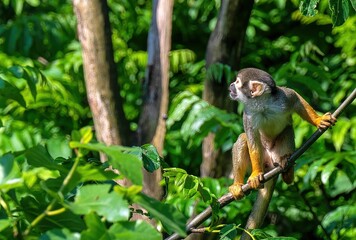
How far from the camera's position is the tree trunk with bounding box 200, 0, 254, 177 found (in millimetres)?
3830

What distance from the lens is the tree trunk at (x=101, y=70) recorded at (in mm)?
3678

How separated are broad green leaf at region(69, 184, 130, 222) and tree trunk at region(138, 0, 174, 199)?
111 inches

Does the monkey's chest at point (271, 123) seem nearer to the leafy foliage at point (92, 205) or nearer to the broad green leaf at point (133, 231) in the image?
the leafy foliage at point (92, 205)

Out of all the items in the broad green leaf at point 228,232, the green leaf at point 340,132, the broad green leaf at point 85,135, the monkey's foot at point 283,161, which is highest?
the broad green leaf at point 85,135

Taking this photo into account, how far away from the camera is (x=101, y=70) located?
3.71m

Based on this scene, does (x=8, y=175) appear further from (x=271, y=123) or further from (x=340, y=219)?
(x=340, y=219)

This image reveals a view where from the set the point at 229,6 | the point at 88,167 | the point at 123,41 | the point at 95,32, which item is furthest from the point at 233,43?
the point at 88,167

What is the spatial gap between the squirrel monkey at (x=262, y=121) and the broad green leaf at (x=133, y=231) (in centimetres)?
171

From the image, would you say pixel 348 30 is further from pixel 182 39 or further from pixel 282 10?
pixel 182 39

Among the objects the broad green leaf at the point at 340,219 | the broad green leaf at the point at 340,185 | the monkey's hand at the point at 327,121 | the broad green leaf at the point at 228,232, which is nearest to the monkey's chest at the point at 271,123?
the monkey's hand at the point at 327,121

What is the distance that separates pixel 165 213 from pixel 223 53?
285cm

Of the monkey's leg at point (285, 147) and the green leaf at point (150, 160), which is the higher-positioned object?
the green leaf at point (150, 160)

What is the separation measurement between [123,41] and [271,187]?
2.70m

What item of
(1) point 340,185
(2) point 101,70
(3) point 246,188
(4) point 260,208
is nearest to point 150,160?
(3) point 246,188
